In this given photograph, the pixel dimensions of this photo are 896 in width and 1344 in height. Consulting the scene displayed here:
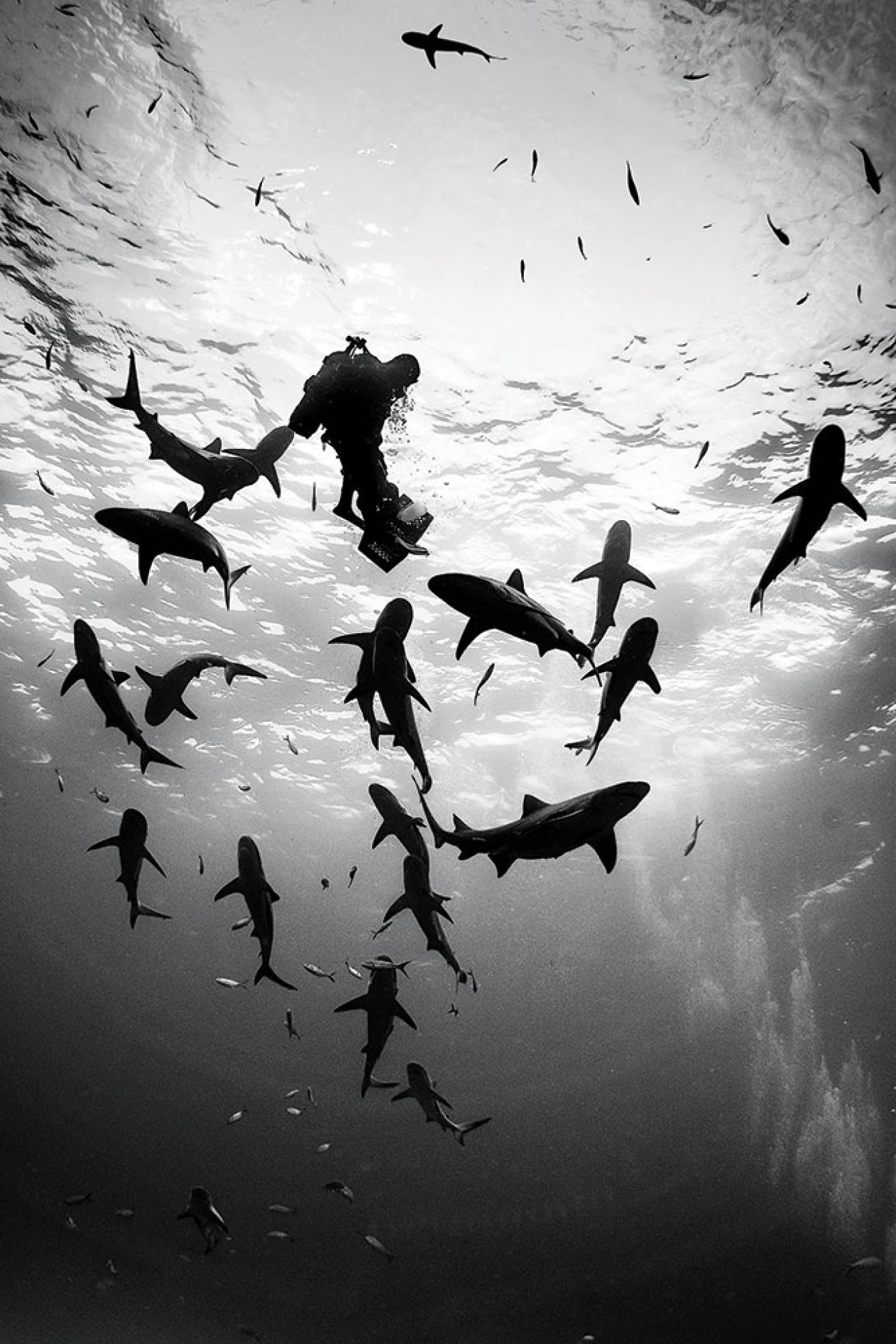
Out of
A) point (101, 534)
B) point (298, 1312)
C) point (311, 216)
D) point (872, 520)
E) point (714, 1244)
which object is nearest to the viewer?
point (311, 216)

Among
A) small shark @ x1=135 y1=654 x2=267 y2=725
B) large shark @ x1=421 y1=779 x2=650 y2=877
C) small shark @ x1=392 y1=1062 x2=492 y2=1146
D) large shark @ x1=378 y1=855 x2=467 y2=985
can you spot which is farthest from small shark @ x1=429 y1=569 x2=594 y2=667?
small shark @ x1=392 y1=1062 x2=492 y2=1146

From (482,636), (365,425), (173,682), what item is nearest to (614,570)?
(365,425)

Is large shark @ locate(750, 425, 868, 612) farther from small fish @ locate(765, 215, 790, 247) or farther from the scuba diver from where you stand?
the scuba diver

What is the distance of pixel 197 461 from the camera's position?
5.09m

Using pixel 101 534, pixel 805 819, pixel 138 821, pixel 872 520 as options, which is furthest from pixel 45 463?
pixel 805 819

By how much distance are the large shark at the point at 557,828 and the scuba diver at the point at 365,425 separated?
205 cm

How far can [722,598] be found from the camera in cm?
1727

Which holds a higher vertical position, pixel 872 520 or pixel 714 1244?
pixel 872 520

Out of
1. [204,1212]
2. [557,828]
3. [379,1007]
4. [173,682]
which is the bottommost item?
[204,1212]

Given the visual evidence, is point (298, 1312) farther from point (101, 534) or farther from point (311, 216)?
point (311, 216)

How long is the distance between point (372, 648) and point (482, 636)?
13721 millimetres

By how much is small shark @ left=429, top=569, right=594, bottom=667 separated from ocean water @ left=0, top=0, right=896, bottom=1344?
181 inches

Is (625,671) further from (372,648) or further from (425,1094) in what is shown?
(425,1094)

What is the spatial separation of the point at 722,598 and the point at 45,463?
15973 mm
